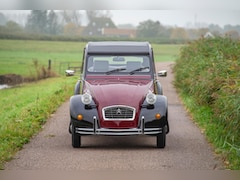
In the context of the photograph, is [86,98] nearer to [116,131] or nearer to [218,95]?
[116,131]

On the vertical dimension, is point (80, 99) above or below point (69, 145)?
above

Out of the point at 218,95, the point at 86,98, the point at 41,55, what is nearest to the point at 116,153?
the point at 86,98

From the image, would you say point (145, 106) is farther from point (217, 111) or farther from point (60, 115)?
point (60, 115)

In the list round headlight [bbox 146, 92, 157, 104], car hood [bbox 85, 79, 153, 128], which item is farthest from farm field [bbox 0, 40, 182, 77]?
round headlight [bbox 146, 92, 157, 104]

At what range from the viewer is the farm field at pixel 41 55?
27938 millimetres

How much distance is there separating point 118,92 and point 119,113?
404 mm

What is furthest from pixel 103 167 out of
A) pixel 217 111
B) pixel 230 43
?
pixel 230 43

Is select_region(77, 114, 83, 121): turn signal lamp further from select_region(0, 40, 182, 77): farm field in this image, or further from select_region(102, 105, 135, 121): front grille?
select_region(0, 40, 182, 77): farm field

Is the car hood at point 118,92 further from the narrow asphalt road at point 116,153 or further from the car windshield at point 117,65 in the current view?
the narrow asphalt road at point 116,153

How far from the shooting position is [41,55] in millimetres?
34594

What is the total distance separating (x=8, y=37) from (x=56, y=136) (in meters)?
12.4

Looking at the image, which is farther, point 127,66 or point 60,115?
point 60,115

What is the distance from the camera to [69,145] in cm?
905

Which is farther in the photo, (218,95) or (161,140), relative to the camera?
(218,95)
